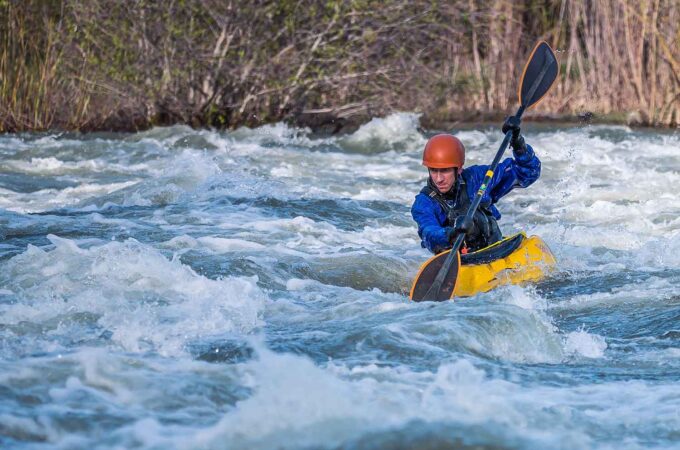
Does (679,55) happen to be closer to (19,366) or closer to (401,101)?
(401,101)

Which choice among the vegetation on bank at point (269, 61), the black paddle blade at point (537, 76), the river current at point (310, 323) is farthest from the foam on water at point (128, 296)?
the vegetation on bank at point (269, 61)

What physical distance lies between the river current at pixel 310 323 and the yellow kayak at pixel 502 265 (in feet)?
0.37

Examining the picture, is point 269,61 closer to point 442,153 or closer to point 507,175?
point 507,175

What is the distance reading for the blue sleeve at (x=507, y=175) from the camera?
20.7 feet

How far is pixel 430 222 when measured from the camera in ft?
20.0

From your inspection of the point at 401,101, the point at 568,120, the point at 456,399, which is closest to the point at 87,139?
the point at 401,101

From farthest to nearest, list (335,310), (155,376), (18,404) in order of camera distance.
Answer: (335,310)
(155,376)
(18,404)

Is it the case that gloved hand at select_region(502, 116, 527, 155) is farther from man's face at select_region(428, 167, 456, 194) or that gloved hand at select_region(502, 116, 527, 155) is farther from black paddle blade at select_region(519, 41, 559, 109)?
black paddle blade at select_region(519, 41, 559, 109)

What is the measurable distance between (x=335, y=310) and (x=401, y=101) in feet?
29.5

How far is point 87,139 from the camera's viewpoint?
1258cm

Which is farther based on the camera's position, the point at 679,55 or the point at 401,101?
the point at 401,101

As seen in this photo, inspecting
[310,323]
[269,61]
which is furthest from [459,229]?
[269,61]

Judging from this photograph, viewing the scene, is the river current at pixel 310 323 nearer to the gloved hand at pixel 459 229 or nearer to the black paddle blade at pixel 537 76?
the gloved hand at pixel 459 229

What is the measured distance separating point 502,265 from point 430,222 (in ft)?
1.53
